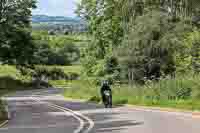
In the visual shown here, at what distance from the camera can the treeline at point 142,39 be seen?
164 feet

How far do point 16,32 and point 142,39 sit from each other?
46.5 metres

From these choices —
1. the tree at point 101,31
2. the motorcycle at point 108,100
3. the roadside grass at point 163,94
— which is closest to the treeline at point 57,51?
the tree at point 101,31

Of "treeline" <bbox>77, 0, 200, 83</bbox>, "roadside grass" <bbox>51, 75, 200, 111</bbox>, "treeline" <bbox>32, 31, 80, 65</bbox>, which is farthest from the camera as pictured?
"treeline" <bbox>32, 31, 80, 65</bbox>

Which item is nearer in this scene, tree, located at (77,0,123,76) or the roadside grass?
the roadside grass

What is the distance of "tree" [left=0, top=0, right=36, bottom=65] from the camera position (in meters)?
95.6

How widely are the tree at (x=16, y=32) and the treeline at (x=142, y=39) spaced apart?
94.4 ft

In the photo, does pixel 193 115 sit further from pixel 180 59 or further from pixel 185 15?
pixel 185 15

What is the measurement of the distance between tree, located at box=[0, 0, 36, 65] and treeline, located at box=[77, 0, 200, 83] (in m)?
28.8

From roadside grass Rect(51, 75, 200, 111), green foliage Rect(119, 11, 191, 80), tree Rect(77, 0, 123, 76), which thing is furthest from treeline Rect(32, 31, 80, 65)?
roadside grass Rect(51, 75, 200, 111)

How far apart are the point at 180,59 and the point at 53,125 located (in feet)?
78.9

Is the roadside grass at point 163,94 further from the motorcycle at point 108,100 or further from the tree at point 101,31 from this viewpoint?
the tree at point 101,31

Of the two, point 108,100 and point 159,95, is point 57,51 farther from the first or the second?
point 159,95

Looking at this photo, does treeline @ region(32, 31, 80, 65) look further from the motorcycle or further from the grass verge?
the motorcycle

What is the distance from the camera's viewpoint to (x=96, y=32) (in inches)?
2621
